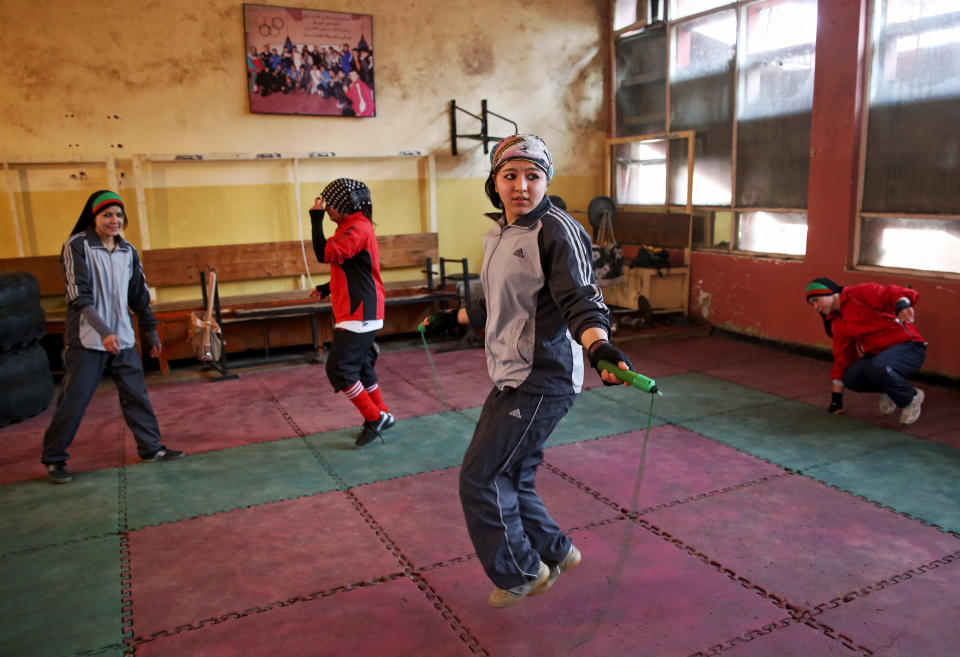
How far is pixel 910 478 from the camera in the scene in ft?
14.5

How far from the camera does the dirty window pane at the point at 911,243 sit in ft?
21.2

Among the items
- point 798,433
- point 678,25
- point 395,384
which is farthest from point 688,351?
point 678,25

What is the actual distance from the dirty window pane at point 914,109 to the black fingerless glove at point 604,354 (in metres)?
5.50

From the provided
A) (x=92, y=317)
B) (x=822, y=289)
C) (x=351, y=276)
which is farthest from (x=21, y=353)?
(x=822, y=289)

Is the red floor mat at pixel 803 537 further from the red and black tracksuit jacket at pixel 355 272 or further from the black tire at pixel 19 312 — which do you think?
the black tire at pixel 19 312

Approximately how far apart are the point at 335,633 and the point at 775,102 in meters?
7.27

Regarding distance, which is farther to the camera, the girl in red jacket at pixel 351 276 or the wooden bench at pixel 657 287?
the wooden bench at pixel 657 287

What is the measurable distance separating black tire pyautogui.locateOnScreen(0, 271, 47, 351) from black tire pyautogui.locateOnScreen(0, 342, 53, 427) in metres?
0.10

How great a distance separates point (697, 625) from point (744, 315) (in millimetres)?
5996

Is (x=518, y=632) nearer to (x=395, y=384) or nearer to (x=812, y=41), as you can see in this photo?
(x=395, y=384)

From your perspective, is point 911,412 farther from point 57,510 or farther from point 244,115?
point 244,115

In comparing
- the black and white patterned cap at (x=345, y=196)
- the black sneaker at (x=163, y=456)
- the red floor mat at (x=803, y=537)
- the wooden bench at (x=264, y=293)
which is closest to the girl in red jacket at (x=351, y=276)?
the black and white patterned cap at (x=345, y=196)

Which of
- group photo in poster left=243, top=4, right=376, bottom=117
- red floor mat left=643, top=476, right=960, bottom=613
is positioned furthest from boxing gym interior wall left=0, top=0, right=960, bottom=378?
red floor mat left=643, top=476, right=960, bottom=613

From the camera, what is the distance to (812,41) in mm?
7418
